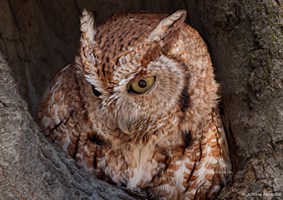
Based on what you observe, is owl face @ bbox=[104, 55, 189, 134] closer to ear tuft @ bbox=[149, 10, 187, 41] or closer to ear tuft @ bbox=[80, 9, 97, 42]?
ear tuft @ bbox=[149, 10, 187, 41]

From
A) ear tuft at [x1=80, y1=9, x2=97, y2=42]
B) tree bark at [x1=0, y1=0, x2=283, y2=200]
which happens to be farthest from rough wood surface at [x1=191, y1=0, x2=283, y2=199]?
ear tuft at [x1=80, y1=9, x2=97, y2=42]

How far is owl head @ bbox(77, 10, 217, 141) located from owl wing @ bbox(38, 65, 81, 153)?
0.16 metres

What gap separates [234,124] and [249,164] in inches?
8.5

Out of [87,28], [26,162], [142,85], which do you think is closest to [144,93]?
[142,85]

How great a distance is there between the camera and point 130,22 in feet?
7.77

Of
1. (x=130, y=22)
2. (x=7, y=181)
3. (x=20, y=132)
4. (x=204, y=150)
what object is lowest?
(x=204, y=150)

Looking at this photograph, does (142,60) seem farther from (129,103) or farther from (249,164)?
(249,164)

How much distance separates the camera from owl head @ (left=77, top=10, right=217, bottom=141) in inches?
83.2

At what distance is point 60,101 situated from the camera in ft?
8.48

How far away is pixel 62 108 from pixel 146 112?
1.51 ft

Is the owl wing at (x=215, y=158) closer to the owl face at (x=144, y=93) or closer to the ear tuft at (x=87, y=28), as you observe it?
the owl face at (x=144, y=93)

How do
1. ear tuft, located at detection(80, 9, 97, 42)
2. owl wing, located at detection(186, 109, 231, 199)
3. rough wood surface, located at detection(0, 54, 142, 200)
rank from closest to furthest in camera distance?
1. rough wood surface, located at detection(0, 54, 142, 200)
2. ear tuft, located at detection(80, 9, 97, 42)
3. owl wing, located at detection(186, 109, 231, 199)

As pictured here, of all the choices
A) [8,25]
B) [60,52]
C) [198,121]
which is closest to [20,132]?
[198,121]

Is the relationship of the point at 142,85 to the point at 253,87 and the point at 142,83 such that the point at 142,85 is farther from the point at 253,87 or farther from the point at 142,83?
Answer: the point at 253,87
